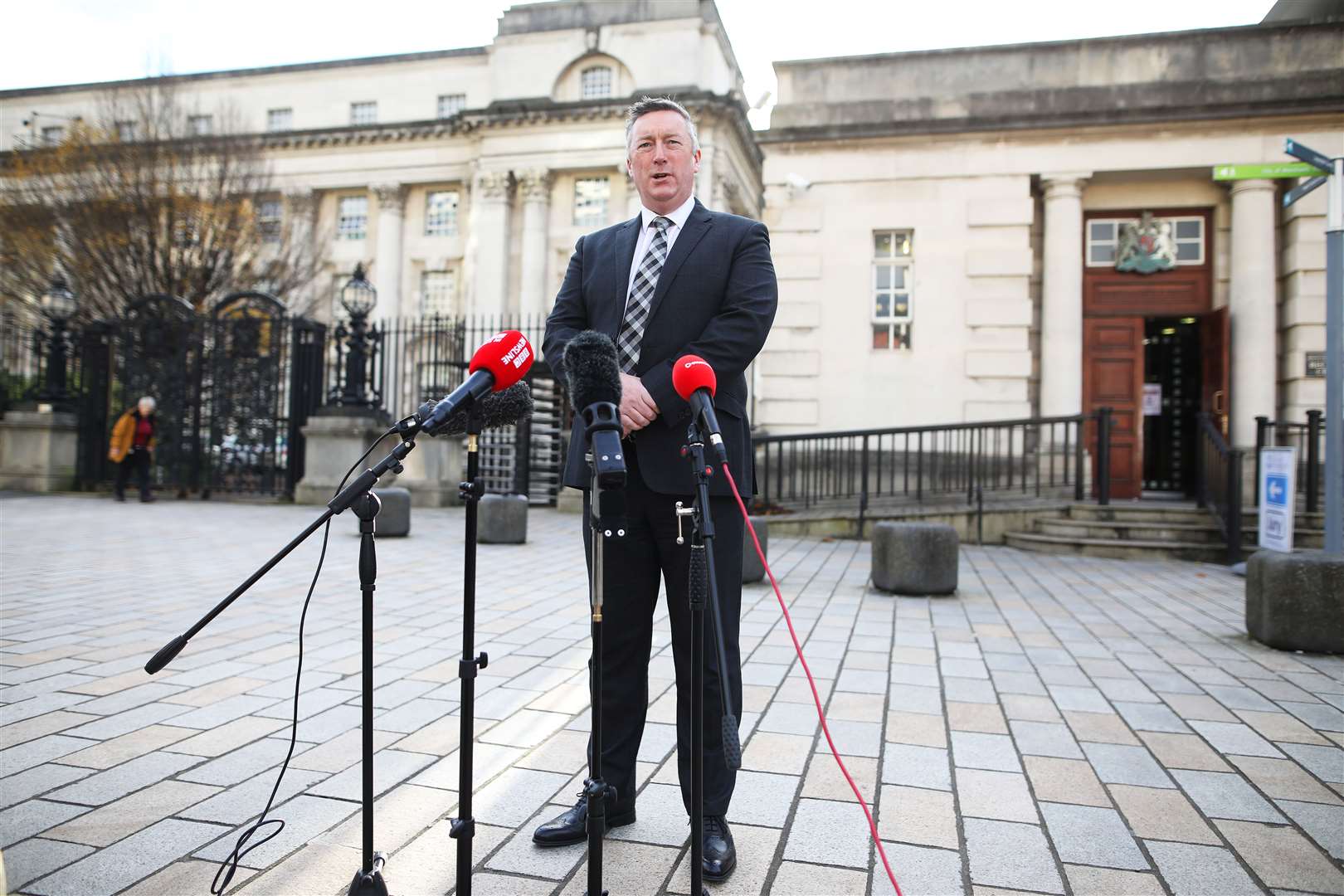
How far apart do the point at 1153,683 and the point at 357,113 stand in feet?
140

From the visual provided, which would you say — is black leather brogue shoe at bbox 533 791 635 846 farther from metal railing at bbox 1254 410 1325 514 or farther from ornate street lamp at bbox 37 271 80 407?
ornate street lamp at bbox 37 271 80 407

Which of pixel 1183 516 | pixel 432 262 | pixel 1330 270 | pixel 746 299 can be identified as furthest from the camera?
pixel 432 262

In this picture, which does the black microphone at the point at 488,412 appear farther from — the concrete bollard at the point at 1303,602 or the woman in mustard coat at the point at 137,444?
the woman in mustard coat at the point at 137,444

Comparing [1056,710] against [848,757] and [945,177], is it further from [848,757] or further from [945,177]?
[945,177]

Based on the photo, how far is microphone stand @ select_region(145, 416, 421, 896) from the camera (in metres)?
2.01

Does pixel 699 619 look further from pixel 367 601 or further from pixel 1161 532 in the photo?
pixel 1161 532

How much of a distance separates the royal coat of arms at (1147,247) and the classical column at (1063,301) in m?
0.87

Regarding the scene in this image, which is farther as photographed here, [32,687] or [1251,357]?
[1251,357]

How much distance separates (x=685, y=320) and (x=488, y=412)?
2.53ft

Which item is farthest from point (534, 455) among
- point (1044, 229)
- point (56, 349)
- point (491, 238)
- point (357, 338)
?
point (491, 238)

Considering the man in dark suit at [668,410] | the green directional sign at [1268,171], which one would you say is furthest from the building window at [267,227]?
the man in dark suit at [668,410]

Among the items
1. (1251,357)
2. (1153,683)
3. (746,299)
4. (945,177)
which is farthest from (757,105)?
(746,299)

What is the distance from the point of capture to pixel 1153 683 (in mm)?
4859

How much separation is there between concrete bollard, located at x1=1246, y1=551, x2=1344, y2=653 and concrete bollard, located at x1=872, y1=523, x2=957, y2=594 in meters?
2.44
